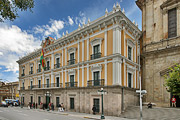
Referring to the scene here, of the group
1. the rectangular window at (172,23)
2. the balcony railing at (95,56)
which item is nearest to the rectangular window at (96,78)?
the balcony railing at (95,56)

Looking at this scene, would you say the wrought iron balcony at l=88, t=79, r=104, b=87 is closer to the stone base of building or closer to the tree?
the stone base of building

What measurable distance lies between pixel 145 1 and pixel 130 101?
15770 millimetres

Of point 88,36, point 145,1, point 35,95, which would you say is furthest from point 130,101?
point 35,95

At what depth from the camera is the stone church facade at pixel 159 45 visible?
20.5 meters

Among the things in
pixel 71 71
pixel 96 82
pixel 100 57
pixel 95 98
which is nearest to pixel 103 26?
pixel 100 57

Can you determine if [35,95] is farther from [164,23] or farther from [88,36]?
[164,23]

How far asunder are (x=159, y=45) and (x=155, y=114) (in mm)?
9932

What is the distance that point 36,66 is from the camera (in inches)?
1332

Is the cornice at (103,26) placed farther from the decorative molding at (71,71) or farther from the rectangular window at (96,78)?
the rectangular window at (96,78)

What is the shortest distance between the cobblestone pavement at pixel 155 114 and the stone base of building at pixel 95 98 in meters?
0.91

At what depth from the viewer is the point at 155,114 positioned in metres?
16.5

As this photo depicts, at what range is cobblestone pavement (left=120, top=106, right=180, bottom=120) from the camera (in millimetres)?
15341

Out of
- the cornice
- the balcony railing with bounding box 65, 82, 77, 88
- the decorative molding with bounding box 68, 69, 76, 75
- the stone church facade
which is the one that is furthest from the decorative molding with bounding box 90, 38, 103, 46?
the stone church facade

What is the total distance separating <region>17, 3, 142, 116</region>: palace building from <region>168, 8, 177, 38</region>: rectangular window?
14.0ft
